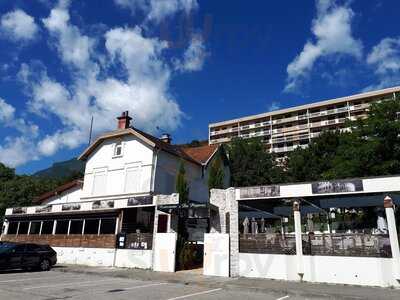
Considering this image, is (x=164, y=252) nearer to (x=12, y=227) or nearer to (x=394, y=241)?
(x=394, y=241)

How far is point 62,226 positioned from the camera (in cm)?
2597

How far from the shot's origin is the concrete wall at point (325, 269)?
13.4 metres

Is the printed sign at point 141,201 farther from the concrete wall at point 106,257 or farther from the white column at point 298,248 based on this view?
the white column at point 298,248

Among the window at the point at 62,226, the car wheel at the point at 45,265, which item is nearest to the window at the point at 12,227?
the window at the point at 62,226

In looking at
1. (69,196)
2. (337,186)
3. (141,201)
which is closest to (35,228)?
(69,196)

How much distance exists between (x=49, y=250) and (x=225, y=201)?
1076cm

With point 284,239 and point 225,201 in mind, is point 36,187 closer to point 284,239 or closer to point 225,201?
point 225,201

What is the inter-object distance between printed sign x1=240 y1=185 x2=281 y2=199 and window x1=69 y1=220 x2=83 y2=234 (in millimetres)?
12590

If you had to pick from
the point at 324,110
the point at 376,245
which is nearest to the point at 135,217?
the point at 376,245

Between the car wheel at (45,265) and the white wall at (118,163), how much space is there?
7713mm

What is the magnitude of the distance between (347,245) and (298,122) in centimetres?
7040

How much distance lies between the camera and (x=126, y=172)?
27656 millimetres

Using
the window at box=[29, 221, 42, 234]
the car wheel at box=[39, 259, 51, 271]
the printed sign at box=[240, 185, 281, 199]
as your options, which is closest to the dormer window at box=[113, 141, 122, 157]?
the window at box=[29, 221, 42, 234]

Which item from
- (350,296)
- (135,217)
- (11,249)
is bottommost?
(350,296)
